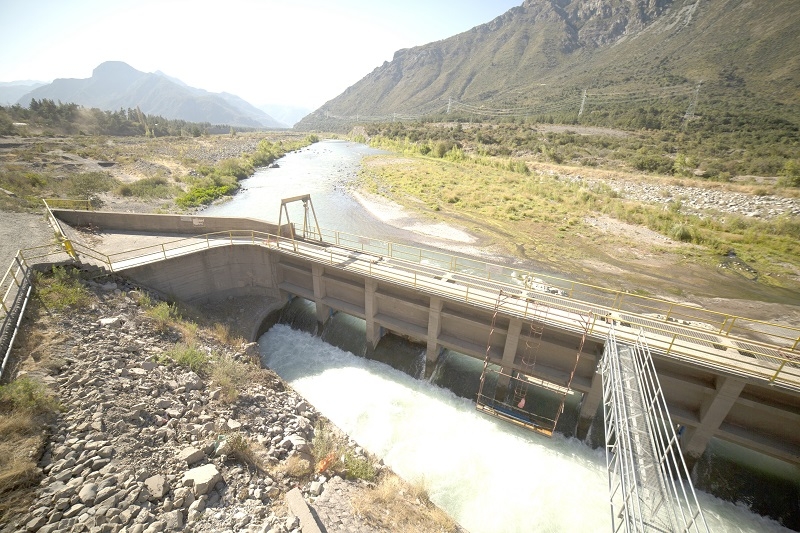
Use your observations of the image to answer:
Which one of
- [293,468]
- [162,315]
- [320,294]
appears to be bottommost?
[320,294]

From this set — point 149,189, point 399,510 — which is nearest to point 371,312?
point 399,510

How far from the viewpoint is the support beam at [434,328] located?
1542cm

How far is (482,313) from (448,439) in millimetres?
5428

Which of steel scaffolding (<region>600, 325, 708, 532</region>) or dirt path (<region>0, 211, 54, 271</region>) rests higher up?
dirt path (<region>0, 211, 54, 271</region>)

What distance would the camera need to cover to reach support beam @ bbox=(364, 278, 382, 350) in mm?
16922

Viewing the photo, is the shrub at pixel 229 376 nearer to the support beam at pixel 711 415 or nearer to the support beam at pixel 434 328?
the support beam at pixel 434 328

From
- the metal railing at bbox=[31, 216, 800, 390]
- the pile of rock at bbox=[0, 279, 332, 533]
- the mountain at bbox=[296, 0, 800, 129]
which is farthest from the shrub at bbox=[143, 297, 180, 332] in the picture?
the mountain at bbox=[296, 0, 800, 129]

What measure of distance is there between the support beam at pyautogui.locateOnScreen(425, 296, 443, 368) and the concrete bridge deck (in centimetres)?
6

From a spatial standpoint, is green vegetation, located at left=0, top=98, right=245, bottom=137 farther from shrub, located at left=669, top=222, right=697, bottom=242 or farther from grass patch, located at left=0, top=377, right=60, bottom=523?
shrub, located at left=669, top=222, right=697, bottom=242

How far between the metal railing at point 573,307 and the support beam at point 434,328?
77 cm

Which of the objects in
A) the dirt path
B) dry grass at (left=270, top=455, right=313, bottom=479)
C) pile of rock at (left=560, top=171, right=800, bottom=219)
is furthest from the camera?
pile of rock at (left=560, top=171, right=800, bottom=219)

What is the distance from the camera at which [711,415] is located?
1125 cm

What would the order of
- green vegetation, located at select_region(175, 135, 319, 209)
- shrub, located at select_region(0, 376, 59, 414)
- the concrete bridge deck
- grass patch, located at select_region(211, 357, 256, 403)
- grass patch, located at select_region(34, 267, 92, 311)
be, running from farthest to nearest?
green vegetation, located at select_region(175, 135, 319, 209) < grass patch, located at select_region(34, 267, 92, 311) < grass patch, located at select_region(211, 357, 256, 403) < the concrete bridge deck < shrub, located at select_region(0, 376, 59, 414)

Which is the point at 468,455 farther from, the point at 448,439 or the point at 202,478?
the point at 202,478
